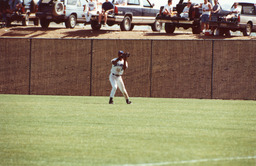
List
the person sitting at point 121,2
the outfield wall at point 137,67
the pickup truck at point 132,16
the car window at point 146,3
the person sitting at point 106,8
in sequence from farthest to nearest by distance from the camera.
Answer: the car window at point 146,3, the person sitting at point 121,2, the pickup truck at point 132,16, the person sitting at point 106,8, the outfield wall at point 137,67

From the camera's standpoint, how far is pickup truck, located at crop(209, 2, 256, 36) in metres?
26.9

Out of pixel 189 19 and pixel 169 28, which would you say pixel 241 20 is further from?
pixel 169 28

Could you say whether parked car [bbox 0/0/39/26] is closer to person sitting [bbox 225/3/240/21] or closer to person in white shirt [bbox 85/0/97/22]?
person in white shirt [bbox 85/0/97/22]

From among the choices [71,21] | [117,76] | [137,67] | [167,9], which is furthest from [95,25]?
[117,76]

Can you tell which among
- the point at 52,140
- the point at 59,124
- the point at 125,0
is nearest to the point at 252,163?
the point at 52,140

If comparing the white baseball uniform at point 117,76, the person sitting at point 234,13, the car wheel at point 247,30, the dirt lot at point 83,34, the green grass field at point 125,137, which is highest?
the person sitting at point 234,13

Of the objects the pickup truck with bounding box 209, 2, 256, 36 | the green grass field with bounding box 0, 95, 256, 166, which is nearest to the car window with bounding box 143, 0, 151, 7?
the pickup truck with bounding box 209, 2, 256, 36

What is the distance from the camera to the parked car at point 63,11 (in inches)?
1179

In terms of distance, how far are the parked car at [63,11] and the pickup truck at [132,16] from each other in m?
1.01

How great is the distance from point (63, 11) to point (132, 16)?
371 centimetres

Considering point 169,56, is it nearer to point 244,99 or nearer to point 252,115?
point 244,99

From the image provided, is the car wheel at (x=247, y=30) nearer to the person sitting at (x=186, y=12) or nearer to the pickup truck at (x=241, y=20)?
the pickup truck at (x=241, y=20)

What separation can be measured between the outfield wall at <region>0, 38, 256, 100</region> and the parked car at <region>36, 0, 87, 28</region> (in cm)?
359

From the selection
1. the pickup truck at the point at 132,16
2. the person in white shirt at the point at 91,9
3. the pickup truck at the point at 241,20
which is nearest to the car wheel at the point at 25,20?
the pickup truck at the point at 132,16
